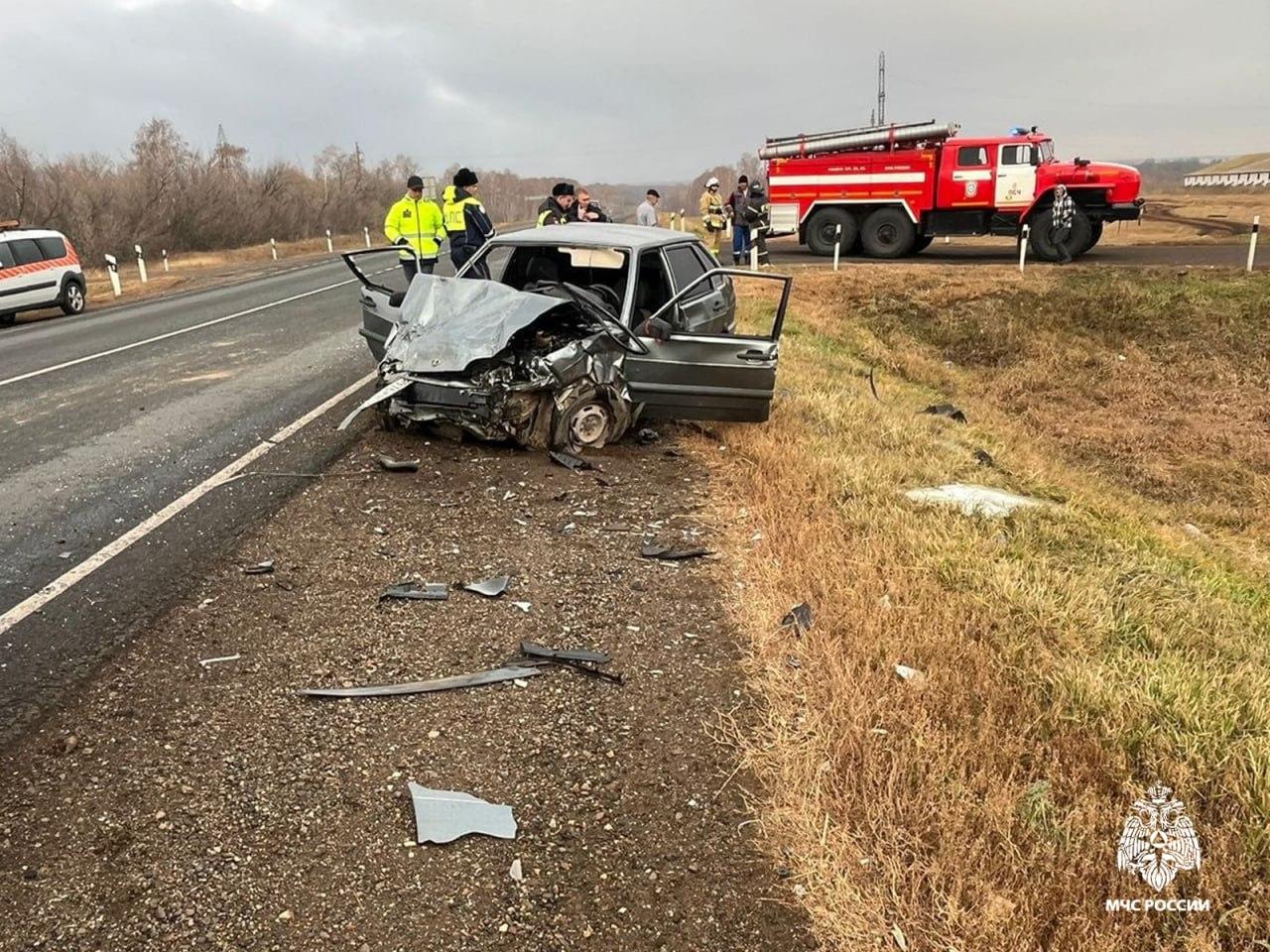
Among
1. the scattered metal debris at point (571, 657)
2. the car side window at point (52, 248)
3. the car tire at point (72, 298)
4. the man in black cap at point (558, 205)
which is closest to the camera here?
the scattered metal debris at point (571, 657)

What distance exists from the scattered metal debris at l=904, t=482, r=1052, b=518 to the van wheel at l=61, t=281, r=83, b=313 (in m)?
17.3

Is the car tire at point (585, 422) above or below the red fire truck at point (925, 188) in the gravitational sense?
below

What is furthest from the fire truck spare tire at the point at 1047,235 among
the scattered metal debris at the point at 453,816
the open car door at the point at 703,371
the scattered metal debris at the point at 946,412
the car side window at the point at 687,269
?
the scattered metal debris at the point at 453,816

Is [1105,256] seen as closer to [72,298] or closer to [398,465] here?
[398,465]

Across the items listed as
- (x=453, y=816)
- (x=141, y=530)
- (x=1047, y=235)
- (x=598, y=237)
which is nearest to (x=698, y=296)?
(x=598, y=237)

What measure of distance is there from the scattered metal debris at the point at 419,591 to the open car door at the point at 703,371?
2424 mm

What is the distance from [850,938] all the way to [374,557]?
3.12 m

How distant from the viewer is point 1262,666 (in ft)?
12.1

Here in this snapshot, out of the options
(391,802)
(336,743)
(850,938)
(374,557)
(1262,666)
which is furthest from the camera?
(374,557)

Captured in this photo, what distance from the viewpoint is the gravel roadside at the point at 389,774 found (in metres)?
2.32

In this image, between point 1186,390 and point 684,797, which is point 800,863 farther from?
point 1186,390

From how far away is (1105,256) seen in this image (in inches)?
739

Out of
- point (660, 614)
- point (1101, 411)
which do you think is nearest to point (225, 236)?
point (1101, 411)

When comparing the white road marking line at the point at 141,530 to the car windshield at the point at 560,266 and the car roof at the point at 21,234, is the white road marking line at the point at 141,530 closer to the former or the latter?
the car windshield at the point at 560,266
